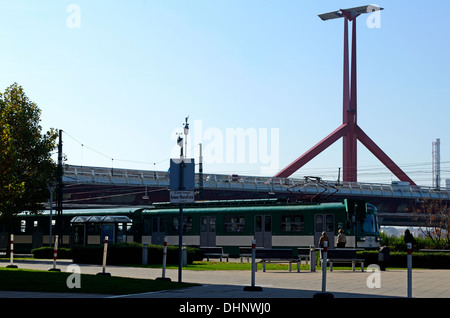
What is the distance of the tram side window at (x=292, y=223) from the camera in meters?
36.7

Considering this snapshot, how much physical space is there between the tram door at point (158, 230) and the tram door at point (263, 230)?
6.33 metres

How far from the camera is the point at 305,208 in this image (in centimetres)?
3675

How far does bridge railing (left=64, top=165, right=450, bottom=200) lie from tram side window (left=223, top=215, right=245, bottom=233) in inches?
1166

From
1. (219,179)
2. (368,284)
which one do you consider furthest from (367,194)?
(368,284)

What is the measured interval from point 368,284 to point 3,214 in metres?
24.0

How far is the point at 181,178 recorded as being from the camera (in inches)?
724

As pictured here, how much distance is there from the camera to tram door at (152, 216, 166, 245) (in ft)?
138

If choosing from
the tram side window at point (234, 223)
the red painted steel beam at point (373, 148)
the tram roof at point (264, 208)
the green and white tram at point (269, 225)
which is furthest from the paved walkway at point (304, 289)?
the red painted steel beam at point (373, 148)

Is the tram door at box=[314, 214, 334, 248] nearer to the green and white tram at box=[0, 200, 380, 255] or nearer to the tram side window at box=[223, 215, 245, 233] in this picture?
the green and white tram at box=[0, 200, 380, 255]

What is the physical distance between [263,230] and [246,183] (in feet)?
168

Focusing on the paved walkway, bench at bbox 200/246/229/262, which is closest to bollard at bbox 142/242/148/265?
bench at bbox 200/246/229/262

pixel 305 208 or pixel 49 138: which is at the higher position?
pixel 49 138

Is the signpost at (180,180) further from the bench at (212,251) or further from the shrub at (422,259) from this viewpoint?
the bench at (212,251)
